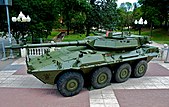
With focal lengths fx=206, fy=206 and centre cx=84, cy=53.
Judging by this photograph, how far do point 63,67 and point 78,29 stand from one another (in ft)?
55.0

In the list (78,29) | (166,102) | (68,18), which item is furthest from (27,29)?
(166,102)

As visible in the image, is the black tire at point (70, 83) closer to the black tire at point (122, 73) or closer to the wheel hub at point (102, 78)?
the wheel hub at point (102, 78)

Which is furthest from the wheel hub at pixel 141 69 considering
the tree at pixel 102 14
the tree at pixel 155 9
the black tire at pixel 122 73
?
the tree at pixel 155 9

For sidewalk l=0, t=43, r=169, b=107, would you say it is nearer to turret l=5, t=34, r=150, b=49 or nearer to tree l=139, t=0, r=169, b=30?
turret l=5, t=34, r=150, b=49

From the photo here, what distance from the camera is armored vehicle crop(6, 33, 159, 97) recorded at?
22.2 feet

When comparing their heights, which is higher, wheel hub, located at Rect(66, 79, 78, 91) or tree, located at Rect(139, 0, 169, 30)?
tree, located at Rect(139, 0, 169, 30)

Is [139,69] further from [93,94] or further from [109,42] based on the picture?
[93,94]

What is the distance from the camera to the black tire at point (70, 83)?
676 cm

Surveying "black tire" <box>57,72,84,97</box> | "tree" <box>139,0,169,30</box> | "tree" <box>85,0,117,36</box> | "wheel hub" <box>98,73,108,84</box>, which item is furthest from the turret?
"tree" <box>139,0,169,30</box>

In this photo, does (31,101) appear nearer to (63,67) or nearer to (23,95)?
(23,95)

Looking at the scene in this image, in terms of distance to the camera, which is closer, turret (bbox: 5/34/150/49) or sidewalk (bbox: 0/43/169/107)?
sidewalk (bbox: 0/43/169/107)

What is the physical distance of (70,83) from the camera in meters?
6.89

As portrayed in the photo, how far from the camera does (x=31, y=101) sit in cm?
667

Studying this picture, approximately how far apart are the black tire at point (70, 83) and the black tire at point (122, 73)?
1.72 meters
